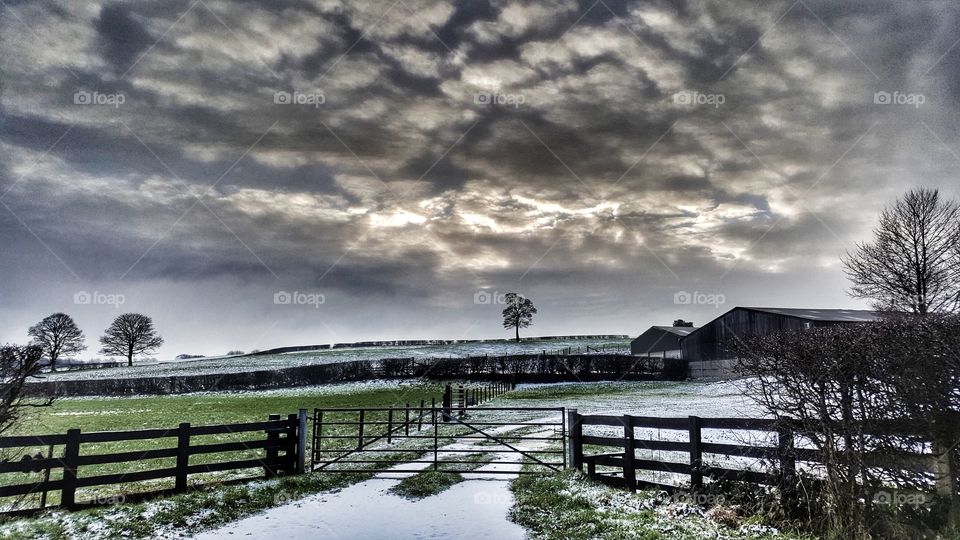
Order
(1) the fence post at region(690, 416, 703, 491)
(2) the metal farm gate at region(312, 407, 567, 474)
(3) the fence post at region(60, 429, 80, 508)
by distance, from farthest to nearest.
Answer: (2) the metal farm gate at region(312, 407, 567, 474) → (3) the fence post at region(60, 429, 80, 508) → (1) the fence post at region(690, 416, 703, 491)

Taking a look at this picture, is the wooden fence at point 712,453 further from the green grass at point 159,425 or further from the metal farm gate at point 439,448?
the green grass at point 159,425

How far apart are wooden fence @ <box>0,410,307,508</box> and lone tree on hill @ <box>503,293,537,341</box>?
104058 mm

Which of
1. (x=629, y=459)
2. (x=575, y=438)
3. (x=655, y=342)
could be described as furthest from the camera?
(x=655, y=342)

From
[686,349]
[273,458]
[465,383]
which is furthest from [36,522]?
[686,349]

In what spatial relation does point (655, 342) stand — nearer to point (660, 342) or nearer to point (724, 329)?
point (660, 342)

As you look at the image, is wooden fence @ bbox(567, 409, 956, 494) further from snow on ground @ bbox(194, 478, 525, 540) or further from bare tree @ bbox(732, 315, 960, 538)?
snow on ground @ bbox(194, 478, 525, 540)

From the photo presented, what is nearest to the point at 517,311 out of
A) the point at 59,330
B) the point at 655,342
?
Answer: the point at 655,342

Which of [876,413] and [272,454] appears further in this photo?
[272,454]

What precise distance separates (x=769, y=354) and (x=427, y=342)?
124 metres

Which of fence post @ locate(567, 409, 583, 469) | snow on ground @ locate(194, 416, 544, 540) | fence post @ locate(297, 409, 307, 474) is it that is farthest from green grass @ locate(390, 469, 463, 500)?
fence post @ locate(567, 409, 583, 469)

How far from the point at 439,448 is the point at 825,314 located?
53.8 m

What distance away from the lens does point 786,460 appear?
27.8ft

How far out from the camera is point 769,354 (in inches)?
343

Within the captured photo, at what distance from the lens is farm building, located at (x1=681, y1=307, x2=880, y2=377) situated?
53.4 metres
